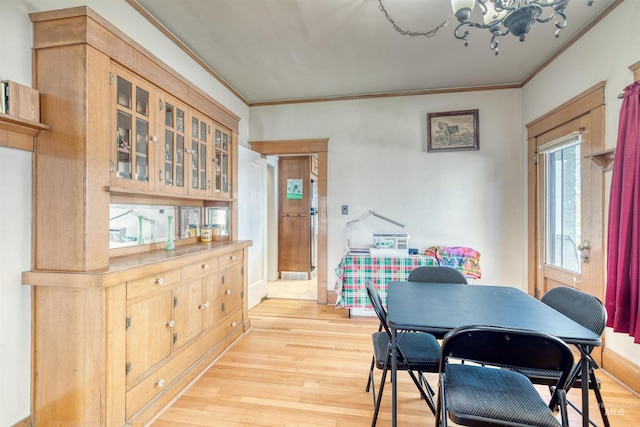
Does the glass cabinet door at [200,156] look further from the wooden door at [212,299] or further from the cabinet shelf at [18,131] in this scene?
the cabinet shelf at [18,131]

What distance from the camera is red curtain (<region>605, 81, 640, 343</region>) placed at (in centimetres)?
181

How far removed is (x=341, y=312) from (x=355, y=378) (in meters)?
1.45

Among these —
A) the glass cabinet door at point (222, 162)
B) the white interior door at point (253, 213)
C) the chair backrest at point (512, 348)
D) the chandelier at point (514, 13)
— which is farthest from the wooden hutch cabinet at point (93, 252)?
the chandelier at point (514, 13)

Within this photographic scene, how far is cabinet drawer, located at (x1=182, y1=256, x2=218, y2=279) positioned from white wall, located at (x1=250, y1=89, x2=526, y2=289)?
181cm

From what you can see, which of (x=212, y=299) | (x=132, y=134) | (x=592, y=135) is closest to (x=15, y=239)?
(x=132, y=134)

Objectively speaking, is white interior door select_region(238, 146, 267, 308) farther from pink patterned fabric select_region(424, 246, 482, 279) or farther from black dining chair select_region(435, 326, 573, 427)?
black dining chair select_region(435, 326, 573, 427)

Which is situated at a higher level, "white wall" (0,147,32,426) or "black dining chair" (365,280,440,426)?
"white wall" (0,147,32,426)

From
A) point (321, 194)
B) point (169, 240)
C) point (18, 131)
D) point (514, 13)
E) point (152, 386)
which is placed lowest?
point (152, 386)

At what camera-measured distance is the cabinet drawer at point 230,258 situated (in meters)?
2.59

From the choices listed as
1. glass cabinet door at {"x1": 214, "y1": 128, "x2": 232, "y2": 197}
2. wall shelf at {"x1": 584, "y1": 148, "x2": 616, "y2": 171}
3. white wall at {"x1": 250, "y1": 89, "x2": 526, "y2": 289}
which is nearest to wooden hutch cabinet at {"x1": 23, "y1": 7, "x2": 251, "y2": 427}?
glass cabinet door at {"x1": 214, "y1": 128, "x2": 232, "y2": 197}

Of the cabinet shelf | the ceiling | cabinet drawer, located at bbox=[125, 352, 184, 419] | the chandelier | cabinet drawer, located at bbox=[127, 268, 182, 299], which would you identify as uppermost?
the ceiling

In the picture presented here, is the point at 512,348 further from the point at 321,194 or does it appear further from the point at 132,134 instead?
the point at 321,194

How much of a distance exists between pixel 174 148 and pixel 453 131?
3.18 meters

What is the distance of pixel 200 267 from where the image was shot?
2.25m
